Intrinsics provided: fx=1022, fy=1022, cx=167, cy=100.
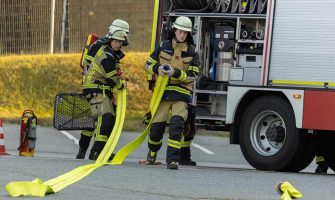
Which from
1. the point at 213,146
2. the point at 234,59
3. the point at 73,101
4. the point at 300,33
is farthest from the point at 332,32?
the point at 213,146

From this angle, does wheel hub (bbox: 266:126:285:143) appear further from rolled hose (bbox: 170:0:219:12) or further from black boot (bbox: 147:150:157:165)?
rolled hose (bbox: 170:0:219:12)

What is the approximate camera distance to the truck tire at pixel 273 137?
40.1 feet

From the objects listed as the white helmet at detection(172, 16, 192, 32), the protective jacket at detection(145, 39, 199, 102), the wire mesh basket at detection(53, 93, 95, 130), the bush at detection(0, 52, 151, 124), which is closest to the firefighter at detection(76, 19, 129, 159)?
the wire mesh basket at detection(53, 93, 95, 130)

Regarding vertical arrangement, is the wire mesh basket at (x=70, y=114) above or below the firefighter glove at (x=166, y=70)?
below

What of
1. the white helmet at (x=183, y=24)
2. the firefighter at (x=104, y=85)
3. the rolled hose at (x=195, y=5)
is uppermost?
the rolled hose at (x=195, y=5)

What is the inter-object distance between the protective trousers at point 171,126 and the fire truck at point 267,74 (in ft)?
3.22

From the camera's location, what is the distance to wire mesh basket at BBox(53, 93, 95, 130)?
13664 mm

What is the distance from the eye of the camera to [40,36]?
24219 mm

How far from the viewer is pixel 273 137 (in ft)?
40.8

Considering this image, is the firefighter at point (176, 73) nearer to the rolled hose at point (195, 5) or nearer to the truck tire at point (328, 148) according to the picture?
the rolled hose at point (195, 5)

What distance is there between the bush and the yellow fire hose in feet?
37.1

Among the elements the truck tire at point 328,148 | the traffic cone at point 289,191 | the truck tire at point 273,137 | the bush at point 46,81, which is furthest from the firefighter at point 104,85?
the bush at point 46,81

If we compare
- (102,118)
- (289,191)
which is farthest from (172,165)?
(289,191)

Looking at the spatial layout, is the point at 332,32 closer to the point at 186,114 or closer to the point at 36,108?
the point at 186,114
